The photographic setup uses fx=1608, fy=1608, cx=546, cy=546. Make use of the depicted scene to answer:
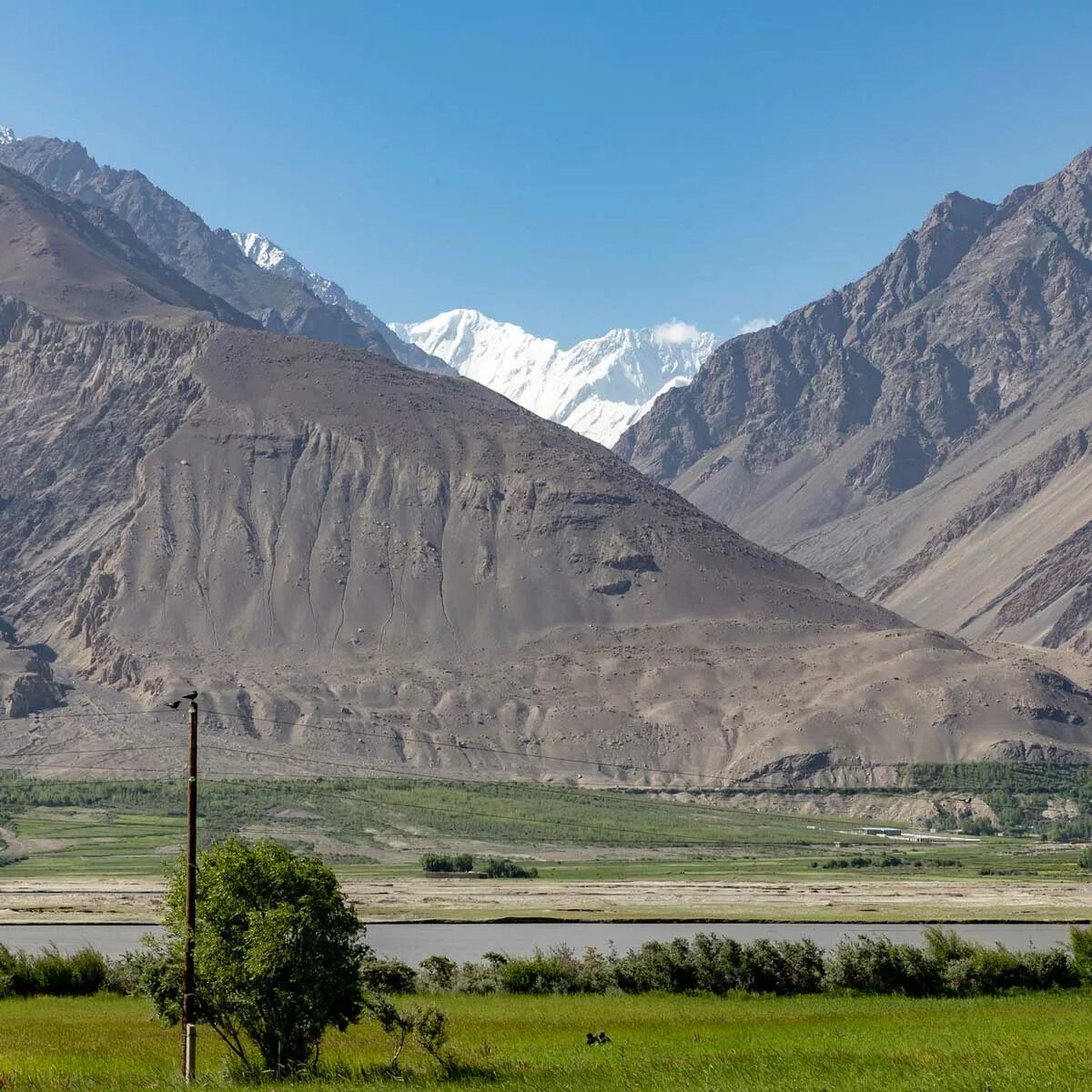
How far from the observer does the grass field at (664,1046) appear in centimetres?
3725

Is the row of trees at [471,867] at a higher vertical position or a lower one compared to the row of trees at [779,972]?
lower

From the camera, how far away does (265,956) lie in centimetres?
3931

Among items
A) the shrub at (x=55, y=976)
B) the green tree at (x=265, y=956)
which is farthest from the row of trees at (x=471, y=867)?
the green tree at (x=265, y=956)

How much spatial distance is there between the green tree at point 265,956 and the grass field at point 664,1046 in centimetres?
137

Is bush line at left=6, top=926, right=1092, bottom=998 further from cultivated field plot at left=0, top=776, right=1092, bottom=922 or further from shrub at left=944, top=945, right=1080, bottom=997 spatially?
cultivated field plot at left=0, top=776, right=1092, bottom=922

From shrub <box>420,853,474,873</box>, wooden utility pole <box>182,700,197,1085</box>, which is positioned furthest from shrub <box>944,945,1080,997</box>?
shrub <box>420,853,474,873</box>

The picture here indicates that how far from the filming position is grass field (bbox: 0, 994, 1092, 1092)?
37.2 m

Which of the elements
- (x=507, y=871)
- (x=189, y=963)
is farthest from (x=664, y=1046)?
(x=507, y=871)

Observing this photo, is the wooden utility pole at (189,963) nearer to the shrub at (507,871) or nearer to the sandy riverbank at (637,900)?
the sandy riverbank at (637,900)

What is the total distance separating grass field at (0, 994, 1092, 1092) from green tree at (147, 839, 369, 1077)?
1375 mm

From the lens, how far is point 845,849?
184375mm

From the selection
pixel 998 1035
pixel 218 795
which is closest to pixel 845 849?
pixel 218 795

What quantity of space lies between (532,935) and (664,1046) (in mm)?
54890

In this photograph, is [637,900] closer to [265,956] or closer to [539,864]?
[539,864]
